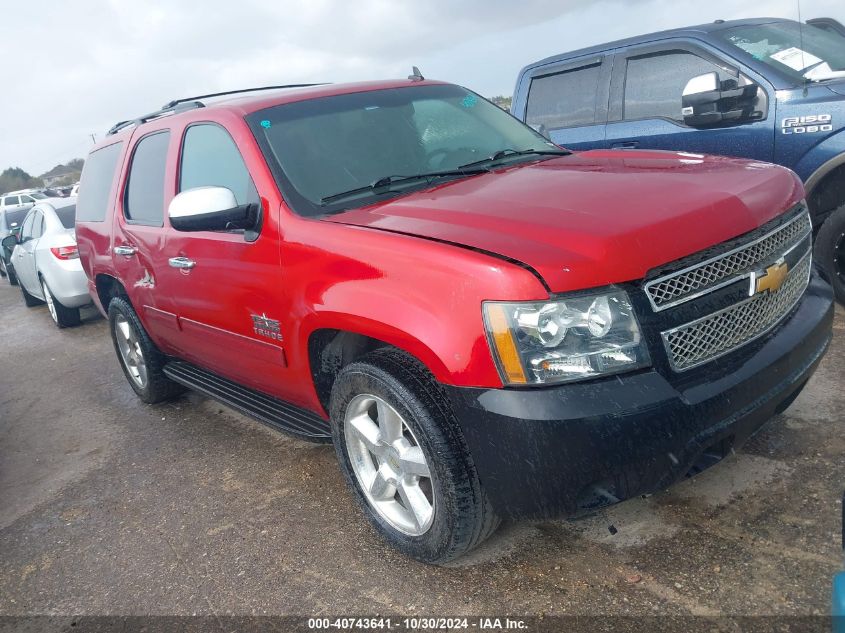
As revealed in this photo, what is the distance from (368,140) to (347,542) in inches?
70.5

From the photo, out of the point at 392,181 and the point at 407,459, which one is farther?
the point at 392,181

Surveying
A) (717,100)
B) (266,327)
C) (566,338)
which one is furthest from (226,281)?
(717,100)

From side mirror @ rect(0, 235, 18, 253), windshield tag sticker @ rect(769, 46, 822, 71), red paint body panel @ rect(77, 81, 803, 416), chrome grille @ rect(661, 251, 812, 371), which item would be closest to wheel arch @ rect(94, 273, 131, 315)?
red paint body panel @ rect(77, 81, 803, 416)

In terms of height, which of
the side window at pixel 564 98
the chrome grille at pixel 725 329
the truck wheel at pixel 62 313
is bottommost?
the truck wheel at pixel 62 313

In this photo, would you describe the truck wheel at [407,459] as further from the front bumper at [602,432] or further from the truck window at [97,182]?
the truck window at [97,182]

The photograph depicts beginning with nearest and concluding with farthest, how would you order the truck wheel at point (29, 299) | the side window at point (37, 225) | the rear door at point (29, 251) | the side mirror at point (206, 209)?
the side mirror at point (206, 209)
the side window at point (37, 225)
the rear door at point (29, 251)
the truck wheel at point (29, 299)

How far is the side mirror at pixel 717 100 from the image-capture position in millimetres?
4566

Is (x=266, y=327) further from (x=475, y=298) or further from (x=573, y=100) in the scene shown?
(x=573, y=100)

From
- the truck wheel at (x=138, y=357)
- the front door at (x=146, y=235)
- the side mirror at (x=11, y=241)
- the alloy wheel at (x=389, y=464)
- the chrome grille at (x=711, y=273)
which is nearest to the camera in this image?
the chrome grille at (x=711, y=273)

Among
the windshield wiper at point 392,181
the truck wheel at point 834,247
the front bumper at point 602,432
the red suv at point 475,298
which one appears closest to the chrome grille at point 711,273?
the red suv at point 475,298

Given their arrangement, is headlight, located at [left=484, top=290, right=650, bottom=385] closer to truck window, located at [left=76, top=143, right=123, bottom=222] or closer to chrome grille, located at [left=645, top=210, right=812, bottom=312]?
chrome grille, located at [left=645, top=210, right=812, bottom=312]

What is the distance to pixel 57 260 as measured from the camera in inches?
322

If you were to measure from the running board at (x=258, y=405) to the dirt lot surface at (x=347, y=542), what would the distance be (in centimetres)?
39

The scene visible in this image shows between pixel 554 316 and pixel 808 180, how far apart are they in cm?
326
